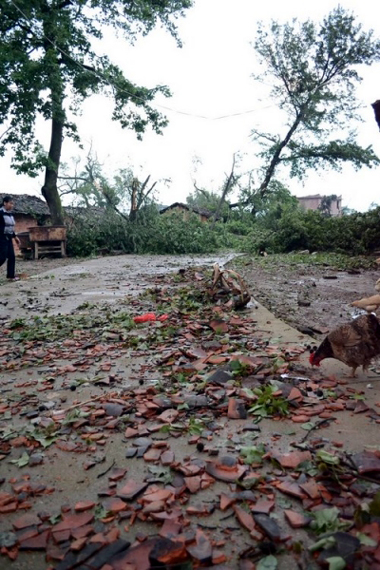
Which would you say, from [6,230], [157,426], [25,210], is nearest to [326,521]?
[157,426]

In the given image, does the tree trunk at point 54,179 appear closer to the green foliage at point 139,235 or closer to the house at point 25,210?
the green foliage at point 139,235

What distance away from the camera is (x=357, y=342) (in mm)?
2344

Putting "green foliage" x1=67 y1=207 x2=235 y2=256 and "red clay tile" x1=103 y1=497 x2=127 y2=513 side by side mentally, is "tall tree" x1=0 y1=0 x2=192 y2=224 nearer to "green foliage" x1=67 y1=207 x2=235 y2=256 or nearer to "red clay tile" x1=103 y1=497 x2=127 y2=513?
"green foliage" x1=67 y1=207 x2=235 y2=256

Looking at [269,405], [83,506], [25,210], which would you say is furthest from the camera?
[25,210]

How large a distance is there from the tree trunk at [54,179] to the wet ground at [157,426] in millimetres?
14430

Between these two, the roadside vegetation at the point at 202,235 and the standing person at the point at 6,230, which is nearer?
the standing person at the point at 6,230

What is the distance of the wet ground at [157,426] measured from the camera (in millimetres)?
1357

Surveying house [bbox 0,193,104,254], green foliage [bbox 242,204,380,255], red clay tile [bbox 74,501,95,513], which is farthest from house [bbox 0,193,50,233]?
red clay tile [bbox 74,501,95,513]

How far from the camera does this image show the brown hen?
2.32 meters

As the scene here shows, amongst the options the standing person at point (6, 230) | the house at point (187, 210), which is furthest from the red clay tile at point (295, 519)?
the house at point (187, 210)

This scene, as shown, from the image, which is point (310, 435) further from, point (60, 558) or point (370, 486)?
point (60, 558)

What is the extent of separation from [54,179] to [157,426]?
58.5 feet

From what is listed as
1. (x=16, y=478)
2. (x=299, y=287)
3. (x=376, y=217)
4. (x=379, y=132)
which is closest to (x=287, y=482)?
(x=16, y=478)

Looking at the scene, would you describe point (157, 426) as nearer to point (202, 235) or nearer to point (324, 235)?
point (324, 235)
